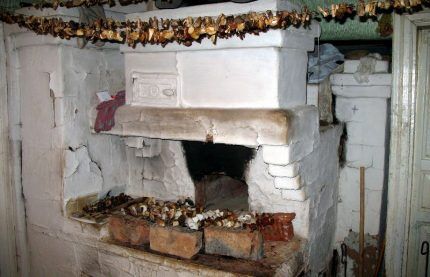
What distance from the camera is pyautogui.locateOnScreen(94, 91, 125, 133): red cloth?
4242 millimetres

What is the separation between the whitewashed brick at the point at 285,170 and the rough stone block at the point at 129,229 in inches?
56.0

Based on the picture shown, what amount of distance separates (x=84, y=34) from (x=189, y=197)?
2145 millimetres

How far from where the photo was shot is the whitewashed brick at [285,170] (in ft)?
11.6

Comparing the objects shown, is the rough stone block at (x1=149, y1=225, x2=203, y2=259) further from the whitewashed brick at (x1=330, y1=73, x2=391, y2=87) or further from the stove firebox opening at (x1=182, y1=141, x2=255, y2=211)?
the whitewashed brick at (x1=330, y1=73, x2=391, y2=87)

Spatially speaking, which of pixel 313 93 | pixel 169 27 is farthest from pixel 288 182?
pixel 169 27

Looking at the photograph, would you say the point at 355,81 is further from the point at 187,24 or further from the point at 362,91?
the point at 187,24

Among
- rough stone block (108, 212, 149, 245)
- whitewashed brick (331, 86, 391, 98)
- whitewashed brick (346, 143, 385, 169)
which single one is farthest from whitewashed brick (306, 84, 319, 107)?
rough stone block (108, 212, 149, 245)

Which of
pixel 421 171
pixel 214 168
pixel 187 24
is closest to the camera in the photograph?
pixel 187 24

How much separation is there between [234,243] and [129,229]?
1.17m

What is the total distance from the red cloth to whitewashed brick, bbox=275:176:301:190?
1.93 m

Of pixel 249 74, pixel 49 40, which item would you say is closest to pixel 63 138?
pixel 49 40

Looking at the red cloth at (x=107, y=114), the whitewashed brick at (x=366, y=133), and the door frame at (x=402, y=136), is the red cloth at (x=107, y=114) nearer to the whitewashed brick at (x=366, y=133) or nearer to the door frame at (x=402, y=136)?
the whitewashed brick at (x=366, y=133)

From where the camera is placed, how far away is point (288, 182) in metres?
3.64

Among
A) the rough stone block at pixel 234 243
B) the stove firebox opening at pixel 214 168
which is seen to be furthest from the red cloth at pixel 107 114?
the rough stone block at pixel 234 243
